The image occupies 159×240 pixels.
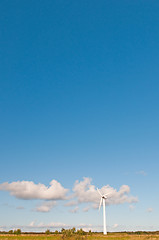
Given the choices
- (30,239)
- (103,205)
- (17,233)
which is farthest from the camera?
(103,205)

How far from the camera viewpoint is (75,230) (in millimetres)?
77812

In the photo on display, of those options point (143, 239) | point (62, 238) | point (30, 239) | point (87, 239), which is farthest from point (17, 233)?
point (143, 239)

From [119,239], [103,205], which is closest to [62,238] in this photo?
[119,239]

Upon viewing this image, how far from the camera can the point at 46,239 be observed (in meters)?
74.2

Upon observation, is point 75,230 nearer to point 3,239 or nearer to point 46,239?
point 46,239

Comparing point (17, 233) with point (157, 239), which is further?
point (17, 233)

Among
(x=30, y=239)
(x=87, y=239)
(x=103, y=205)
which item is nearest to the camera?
(x=87, y=239)

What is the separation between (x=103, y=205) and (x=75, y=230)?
2882cm

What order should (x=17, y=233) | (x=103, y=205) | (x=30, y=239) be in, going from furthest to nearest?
1. (x=103, y=205)
2. (x=17, y=233)
3. (x=30, y=239)

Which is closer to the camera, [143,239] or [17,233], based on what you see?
[143,239]

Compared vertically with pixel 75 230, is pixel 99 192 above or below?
above

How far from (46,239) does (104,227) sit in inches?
1109

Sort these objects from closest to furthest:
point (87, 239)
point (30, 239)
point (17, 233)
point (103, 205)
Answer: point (87, 239) < point (30, 239) < point (17, 233) < point (103, 205)

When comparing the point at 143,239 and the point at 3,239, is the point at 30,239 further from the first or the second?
the point at 143,239
